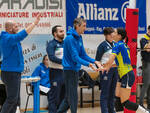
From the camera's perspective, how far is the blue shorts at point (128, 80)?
21.5ft

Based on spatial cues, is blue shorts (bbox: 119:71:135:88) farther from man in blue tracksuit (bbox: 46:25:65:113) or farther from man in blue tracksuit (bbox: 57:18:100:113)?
man in blue tracksuit (bbox: 46:25:65:113)

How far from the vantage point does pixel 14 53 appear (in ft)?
19.5

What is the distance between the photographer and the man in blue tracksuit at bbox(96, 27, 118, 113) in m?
7.30

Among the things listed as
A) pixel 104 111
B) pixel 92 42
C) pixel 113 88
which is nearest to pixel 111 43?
pixel 113 88

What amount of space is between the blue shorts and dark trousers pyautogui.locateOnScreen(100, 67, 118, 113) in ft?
2.19

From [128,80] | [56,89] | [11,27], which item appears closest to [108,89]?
[128,80]

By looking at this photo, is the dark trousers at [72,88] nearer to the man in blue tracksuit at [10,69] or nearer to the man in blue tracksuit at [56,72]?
the man in blue tracksuit at [10,69]

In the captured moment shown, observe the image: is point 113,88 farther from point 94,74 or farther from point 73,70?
point 94,74

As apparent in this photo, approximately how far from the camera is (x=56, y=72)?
7328mm

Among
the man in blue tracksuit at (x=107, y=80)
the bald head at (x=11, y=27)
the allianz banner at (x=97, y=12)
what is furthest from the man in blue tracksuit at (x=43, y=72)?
the bald head at (x=11, y=27)

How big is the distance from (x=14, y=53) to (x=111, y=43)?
2.41m

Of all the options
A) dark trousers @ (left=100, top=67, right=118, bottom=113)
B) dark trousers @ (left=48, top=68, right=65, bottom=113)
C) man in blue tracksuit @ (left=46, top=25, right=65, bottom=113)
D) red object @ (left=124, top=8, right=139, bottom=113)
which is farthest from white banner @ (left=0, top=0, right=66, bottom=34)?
red object @ (left=124, top=8, right=139, bottom=113)

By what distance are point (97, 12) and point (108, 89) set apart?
3156 millimetres

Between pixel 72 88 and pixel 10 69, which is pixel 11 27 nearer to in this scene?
pixel 10 69
